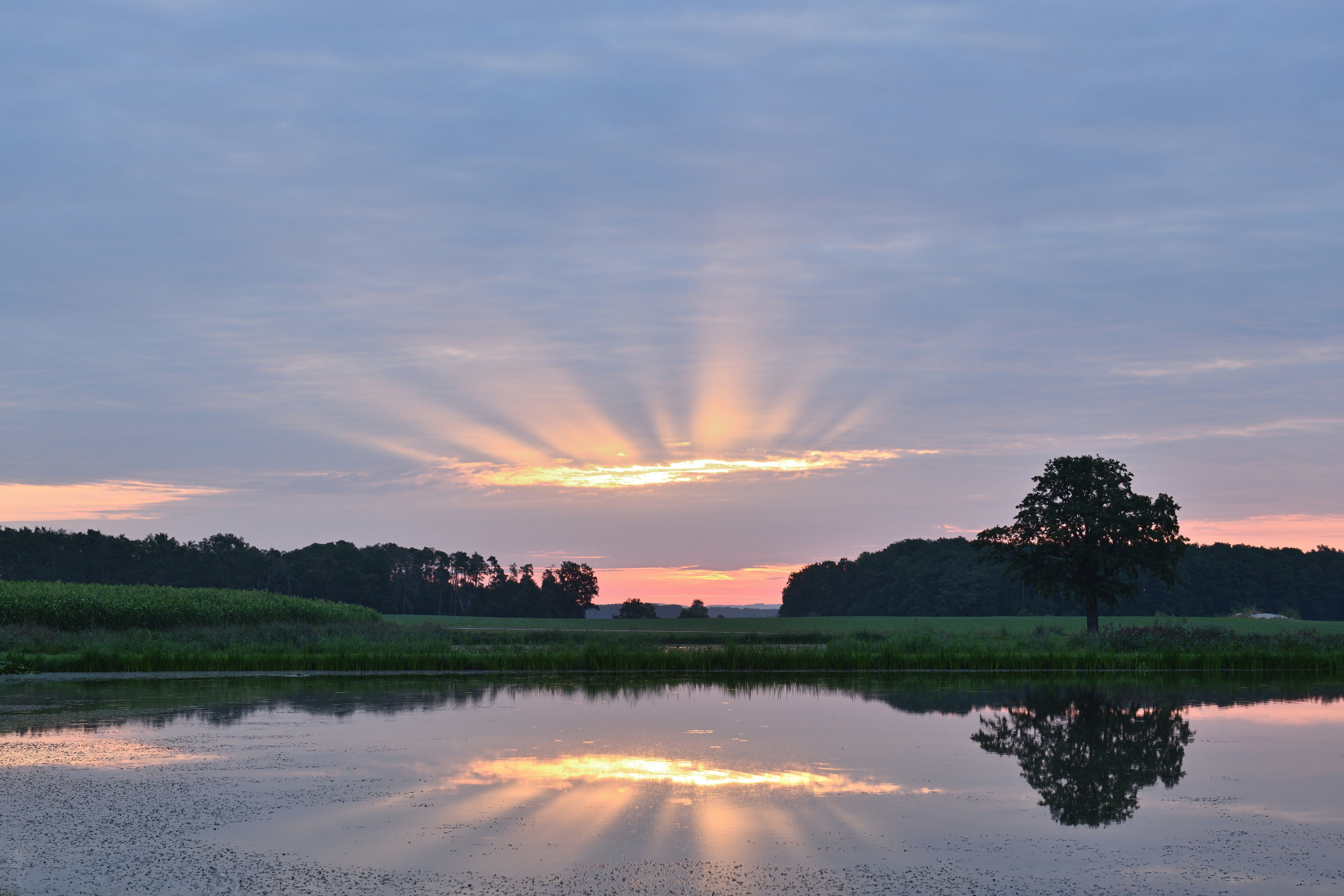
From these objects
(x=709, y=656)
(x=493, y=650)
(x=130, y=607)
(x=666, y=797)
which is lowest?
(x=666, y=797)

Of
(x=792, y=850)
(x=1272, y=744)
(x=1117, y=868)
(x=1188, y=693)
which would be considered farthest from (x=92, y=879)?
(x=1188, y=693)

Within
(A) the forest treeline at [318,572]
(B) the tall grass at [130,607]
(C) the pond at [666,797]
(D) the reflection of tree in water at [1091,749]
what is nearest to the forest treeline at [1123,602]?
(A) the forest treeline at [318,572]

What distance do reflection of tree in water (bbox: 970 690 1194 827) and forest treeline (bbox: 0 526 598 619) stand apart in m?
105

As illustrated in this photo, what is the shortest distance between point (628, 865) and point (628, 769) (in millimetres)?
5109

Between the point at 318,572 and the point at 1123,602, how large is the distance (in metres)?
97.8

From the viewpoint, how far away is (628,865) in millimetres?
9711

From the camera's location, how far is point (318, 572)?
127 metres

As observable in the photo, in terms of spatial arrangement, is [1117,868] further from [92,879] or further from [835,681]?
[835,681]

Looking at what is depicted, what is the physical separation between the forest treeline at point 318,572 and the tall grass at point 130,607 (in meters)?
57.5

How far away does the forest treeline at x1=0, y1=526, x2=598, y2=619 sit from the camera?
118 metres

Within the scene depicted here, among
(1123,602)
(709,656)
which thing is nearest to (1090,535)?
(709,656)

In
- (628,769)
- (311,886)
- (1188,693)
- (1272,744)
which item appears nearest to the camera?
(311,886)

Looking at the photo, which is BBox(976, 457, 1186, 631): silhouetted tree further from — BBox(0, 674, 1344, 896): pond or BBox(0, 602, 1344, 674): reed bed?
BBox(0, 674, 1344, 896): pond

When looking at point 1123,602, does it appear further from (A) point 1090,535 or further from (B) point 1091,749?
(B) point 1091,749
